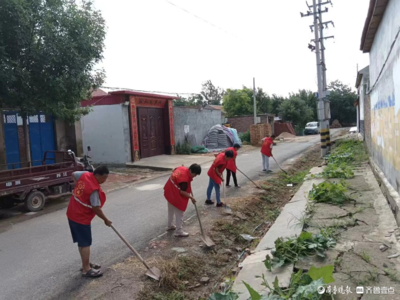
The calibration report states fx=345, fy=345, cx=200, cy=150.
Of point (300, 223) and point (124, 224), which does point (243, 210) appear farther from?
point (124, 224)

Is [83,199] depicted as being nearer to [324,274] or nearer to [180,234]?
[180,234]

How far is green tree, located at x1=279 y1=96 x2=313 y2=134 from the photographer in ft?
140

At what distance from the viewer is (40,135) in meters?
13.4

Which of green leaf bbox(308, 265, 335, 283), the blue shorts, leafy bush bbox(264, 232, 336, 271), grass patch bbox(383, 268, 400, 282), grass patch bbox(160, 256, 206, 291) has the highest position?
the blue shorts

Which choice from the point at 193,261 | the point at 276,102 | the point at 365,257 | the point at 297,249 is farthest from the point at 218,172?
the point at 276,102

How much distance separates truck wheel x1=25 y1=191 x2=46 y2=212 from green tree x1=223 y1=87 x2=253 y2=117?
1373 inches

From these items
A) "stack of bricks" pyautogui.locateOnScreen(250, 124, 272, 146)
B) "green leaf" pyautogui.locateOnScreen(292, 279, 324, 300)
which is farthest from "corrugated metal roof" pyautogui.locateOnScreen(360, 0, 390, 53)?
"stack of bricks" pyautogui.locateOnScreen(250, 124, 272, 146)

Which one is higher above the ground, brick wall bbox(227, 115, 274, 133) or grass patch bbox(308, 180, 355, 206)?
brick wall bbox(227, 115, 274, 133)

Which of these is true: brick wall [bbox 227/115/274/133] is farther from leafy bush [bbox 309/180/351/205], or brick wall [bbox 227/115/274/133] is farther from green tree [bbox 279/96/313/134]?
leafy bush [bbox 309/180/351/205]

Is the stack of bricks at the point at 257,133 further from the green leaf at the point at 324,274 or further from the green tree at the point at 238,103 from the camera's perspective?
the green leaf at the point at 324,274

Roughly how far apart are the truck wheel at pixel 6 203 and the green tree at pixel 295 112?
3808cm

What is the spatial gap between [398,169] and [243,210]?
3.29 meters

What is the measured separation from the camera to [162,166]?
15.2 meters

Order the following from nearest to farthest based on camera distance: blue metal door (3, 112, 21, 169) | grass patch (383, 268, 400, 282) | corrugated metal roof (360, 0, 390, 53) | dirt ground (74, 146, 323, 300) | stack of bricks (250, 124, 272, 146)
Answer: grass patch (383, 268, 400, 282) → dirt ground (74, 146, 323, 300) → corrugated metal roof (360, 0, 390, 53) → blue metal door (3, 112, 21, 169) → stack of bricks (250, 124, 272, 146)
